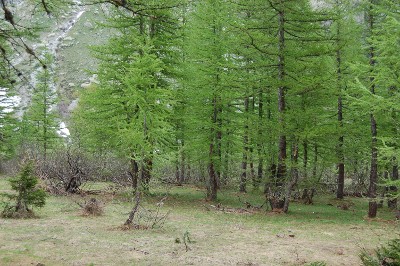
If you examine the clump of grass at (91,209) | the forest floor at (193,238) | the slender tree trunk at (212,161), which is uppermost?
the slender tree trunk at (212,161)

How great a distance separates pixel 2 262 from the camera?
22.8 feet

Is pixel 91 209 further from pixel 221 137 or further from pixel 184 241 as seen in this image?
pixel 221 137

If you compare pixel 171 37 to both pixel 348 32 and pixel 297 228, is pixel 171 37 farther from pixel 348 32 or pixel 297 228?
pixel 297 228

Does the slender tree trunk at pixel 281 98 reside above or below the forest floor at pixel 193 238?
above

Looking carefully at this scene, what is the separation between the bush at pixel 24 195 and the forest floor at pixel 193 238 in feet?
2.18

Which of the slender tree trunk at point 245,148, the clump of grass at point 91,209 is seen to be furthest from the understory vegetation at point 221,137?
the slender tree trunk at point 245,148

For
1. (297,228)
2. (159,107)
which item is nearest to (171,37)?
(159,107)

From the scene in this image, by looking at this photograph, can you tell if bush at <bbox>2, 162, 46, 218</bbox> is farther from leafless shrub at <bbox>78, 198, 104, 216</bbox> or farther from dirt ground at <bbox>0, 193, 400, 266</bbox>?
leafless shrub at <bbox>78, 198, 104, 216</bbox>

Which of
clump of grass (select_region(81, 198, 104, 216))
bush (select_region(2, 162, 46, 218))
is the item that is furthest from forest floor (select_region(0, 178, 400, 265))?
Answer: bush (select_region(2, 162, 46, 218))

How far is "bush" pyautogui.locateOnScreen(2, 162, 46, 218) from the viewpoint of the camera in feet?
37.9

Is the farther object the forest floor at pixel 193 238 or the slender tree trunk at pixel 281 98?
the slender tree trunk at pixel 281 98

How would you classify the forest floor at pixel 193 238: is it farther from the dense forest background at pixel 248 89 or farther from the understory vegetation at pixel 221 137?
the dense forest background at pixel 248 89

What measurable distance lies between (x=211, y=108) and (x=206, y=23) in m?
4.26

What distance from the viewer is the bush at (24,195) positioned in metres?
11.6
